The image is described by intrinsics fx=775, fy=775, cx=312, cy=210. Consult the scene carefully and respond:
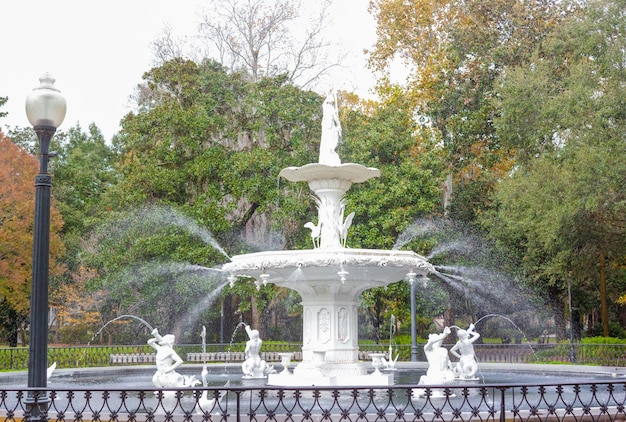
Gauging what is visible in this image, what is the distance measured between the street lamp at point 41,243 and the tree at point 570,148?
60.4 ft

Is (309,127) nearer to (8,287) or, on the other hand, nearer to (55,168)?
(8,287)

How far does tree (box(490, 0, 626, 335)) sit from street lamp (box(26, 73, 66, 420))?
18404 millimetres

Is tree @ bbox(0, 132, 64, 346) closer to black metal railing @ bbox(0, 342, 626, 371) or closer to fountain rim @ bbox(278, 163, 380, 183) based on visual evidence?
black metal railing @ bbox(0, 342, 626, 371)

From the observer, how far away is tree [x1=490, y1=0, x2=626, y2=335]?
944 inches

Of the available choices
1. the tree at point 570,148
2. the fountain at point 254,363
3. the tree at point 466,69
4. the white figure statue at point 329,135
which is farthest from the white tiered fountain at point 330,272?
the tree at point 466,69

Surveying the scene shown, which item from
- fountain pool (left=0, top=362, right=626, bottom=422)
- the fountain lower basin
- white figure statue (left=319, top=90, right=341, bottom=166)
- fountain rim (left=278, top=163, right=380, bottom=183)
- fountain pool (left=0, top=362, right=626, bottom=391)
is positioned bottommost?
fountain pool (left=0, top=362, right=626, bottom=391)

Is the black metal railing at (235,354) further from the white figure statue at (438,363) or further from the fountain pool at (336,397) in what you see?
the white figure statue at (438,363)

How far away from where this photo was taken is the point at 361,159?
30.7 meters

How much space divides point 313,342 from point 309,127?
16.6m

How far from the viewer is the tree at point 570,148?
2397 centimetres

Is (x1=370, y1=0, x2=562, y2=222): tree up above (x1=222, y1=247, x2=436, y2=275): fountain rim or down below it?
above

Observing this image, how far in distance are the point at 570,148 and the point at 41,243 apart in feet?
67.0

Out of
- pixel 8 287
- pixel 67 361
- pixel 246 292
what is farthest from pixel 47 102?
pixel 8 287

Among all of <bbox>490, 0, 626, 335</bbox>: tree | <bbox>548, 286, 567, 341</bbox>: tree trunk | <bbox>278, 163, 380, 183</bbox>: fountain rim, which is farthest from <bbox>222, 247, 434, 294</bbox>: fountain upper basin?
<bbox>548, 286, 567, 341</bbox>: tree trunk
